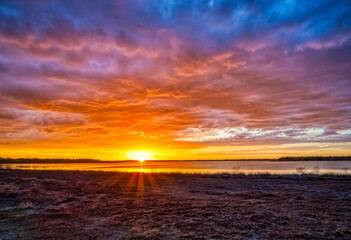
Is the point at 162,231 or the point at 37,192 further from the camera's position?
the point at 37,192

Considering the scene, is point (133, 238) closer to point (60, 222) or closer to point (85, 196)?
point (60, 222)

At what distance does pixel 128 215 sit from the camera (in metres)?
12.4

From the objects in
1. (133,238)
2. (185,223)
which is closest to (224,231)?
(185,223)

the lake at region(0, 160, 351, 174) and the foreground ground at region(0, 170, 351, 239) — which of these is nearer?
the foreground ground at region(0, 170, 351, 239)

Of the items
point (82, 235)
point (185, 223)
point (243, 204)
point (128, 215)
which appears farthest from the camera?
point (243, 204)

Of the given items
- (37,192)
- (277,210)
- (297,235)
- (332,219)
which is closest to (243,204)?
(277,210)

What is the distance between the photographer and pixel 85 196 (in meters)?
18.6

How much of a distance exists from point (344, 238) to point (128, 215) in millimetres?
9554

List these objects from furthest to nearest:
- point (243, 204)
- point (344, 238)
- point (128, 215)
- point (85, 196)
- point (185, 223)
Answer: point (85, 196)
point (243, 204)
point (128, 215)
point (185, 223)
point (344, 238)

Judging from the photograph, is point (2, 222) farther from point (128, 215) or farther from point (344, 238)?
point (344, 238)

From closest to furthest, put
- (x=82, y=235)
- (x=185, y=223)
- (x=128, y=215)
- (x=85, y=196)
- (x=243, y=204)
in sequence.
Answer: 1. (x=82, y=235)
2. (x=185, y=223)
3. (x=128, y=215)
4. (x=243, y=204)
5. (x=85, y=196)

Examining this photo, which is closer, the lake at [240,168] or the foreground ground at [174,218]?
the foreground ground at [174,218]

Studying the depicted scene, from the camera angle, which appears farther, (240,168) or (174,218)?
(240,168)

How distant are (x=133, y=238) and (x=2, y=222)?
282 inches
